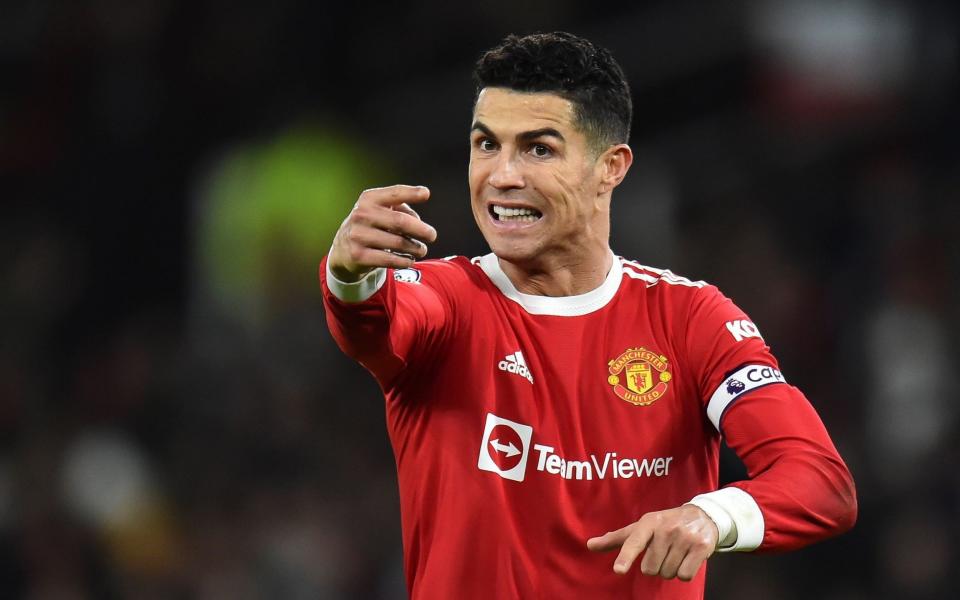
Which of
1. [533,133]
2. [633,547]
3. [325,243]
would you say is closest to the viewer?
[633,547]

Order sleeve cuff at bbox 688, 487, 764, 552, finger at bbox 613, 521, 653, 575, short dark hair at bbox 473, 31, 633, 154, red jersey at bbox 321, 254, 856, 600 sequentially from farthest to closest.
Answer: short dark hair at bbox 473, 31, 633, 154
red jersey at bbox 321, 254, 856, 600
sleeve cuff at bbox 688, 487, 764, 552
finger at bbox 613, 521, 653, 575

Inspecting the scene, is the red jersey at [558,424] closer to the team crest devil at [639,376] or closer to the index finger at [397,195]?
the team crest devil at [639,376]

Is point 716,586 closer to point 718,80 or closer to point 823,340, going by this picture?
point 823,340

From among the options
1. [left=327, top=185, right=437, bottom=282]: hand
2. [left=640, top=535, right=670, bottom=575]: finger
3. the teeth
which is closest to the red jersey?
the teeth

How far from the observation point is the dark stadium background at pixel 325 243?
888 centimetres

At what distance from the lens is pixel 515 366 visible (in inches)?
157

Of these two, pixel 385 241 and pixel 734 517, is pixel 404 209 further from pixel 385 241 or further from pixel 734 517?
pixel 734 517

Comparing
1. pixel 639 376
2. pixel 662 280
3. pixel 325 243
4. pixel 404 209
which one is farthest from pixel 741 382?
pixel 325 243

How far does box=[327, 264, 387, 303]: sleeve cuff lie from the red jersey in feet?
0.57

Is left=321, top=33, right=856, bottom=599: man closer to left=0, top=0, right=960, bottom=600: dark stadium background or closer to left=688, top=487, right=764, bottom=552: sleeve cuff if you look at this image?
left=688, top=487, right=764, bottom=552: sleeve cuff

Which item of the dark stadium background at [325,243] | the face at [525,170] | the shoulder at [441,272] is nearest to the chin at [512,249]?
the face at [525,170]

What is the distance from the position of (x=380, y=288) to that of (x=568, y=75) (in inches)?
37.7

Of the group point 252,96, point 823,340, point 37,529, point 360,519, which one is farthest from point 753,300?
point 37,529

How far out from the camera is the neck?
4188 millimetres
